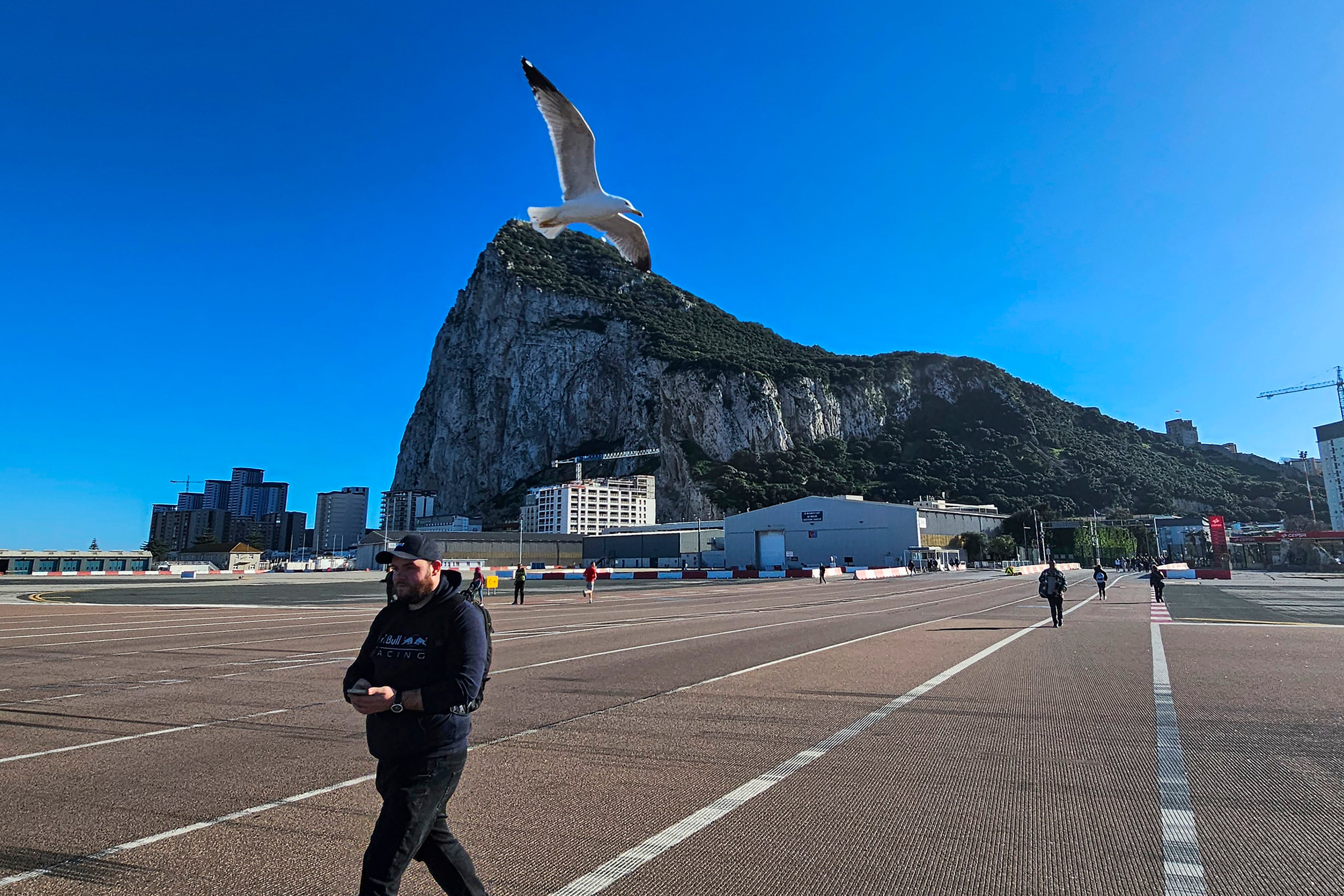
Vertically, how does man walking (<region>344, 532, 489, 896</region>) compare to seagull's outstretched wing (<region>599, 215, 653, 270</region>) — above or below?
below

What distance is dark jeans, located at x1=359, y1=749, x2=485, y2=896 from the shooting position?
2.72m

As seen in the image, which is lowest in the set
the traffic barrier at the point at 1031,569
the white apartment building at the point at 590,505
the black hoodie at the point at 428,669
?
the traffic barrier at the point at 1031,569

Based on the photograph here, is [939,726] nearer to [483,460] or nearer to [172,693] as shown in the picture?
[172,693]

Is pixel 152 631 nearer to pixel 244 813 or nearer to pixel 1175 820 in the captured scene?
pixel 244 813

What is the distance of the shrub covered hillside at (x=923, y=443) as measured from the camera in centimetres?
15375

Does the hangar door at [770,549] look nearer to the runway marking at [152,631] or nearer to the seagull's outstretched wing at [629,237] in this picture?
the runway marking at [152,631]

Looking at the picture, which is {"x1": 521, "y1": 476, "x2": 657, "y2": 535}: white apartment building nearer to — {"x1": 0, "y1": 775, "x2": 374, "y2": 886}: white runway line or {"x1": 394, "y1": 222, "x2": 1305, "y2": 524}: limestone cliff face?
{"x1": 394, "y1": 222, "x2": 1305, "y2": 524}: limestone cliff face

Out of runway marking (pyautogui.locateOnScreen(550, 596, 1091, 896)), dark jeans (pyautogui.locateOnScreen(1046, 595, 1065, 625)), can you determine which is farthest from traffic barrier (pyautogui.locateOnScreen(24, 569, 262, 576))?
runway marking (pyautogui.locateOnScreen(550, 596, 1091, 896))

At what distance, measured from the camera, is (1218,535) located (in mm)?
47156

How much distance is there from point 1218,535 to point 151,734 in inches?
2270

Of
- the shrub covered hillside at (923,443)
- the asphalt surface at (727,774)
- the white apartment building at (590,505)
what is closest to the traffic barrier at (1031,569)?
the asphalt surface at (727,774)

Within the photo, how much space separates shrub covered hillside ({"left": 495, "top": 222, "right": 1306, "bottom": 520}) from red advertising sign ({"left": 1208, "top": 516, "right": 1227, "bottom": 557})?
3810 inches

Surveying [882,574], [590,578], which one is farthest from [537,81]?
[882,574]

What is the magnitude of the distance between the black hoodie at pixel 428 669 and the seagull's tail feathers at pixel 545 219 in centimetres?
833
